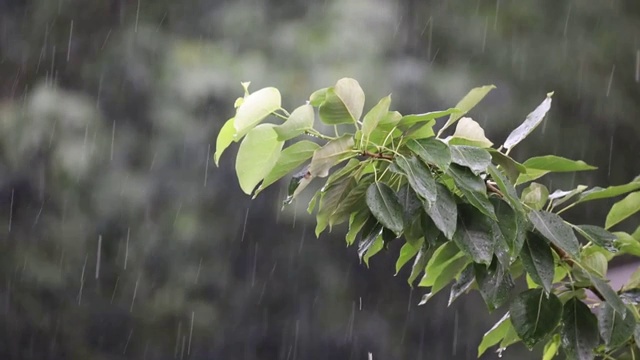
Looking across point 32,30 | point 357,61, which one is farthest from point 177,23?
point 357,61

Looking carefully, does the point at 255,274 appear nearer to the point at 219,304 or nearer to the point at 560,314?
the point at 219,304

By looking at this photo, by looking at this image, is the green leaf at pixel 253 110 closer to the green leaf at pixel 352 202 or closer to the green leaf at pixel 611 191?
the green leaf at pixel 352 202

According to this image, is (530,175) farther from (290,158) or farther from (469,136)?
(290,158)

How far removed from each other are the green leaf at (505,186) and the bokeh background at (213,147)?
7.21 ft

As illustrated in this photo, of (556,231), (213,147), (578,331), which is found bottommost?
(213,147)

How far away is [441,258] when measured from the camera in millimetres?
803

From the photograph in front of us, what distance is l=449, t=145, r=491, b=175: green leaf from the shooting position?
0.63m

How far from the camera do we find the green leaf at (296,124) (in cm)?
62

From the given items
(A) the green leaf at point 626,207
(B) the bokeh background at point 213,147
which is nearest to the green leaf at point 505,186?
(A) the green leaf at point 626,207

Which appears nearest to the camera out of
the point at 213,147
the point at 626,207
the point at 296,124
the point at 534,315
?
the point at 296,124

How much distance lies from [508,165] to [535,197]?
73 mm

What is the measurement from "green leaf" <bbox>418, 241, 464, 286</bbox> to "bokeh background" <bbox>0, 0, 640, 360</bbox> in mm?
2041

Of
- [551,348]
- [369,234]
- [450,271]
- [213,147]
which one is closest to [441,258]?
[450,271]

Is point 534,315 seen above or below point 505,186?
below
